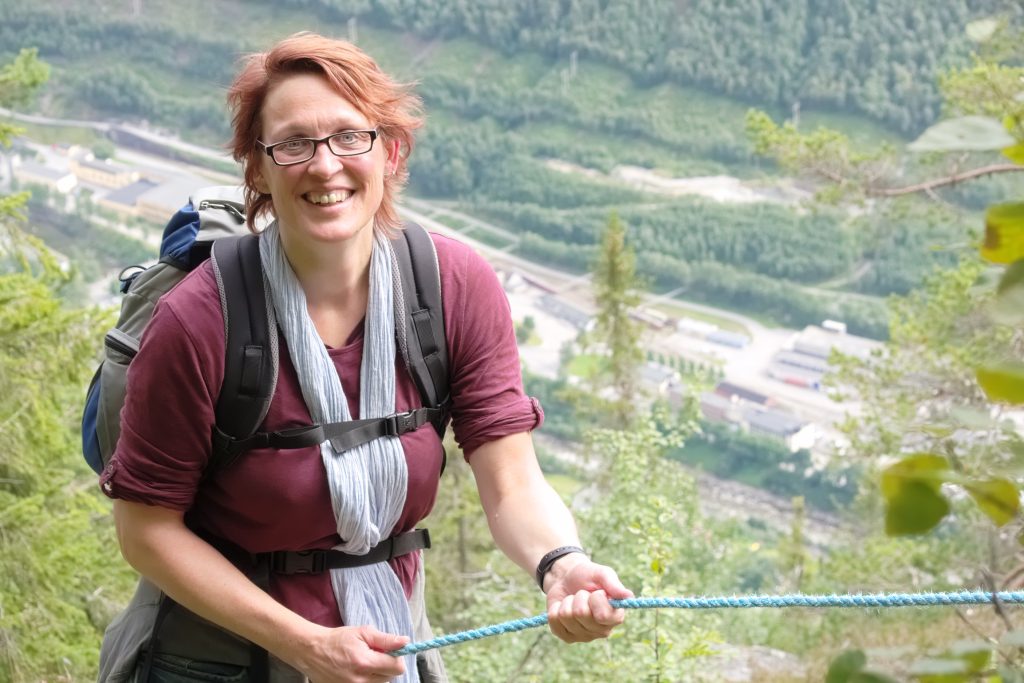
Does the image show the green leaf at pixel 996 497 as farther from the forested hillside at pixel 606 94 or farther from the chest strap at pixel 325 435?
the forested hillside at pixel 606 94

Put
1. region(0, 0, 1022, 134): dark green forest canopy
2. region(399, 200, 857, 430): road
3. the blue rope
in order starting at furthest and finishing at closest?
region(0, 0, 1022, 134): dark green forest canopy → region(399, 200, 857, 430): road → the blue rope

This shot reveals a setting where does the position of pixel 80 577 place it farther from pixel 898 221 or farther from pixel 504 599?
pixel 898 221

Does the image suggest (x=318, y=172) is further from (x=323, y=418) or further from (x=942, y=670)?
(x=942, y=670)

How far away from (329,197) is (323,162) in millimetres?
51

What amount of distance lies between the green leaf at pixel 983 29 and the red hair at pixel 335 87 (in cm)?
125

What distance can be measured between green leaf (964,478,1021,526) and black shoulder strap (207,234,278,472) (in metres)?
1.32

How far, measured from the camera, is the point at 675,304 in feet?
148

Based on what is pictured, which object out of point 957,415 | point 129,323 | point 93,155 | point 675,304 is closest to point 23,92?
point 129,323

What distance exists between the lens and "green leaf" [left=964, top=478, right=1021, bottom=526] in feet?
1.61

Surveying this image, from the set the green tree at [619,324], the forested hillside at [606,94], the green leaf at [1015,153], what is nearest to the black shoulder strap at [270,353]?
the green leaf at [1015,153]

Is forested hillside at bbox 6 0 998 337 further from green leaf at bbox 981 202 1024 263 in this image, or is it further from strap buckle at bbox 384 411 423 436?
green leaf at bbox 981 202 1024 263

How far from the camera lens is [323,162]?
174cm

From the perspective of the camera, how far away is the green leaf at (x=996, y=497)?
0.49m

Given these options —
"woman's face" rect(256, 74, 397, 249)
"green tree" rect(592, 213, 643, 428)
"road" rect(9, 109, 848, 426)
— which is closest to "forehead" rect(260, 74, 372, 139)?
"woman's face" rect(256, 74, 397, 249)
